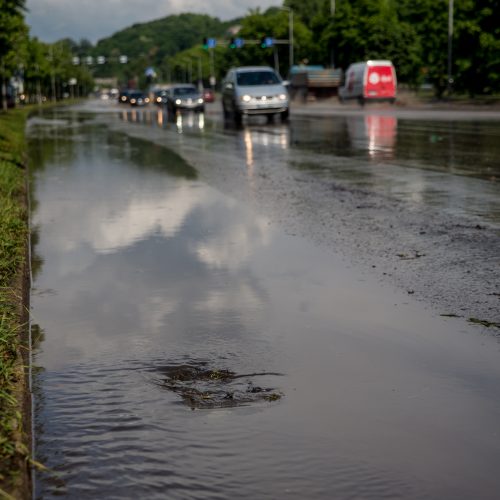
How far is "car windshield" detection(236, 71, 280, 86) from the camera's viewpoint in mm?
37156

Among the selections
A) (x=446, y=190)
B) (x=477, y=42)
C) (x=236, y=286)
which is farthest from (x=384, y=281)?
(x=477, y=42)

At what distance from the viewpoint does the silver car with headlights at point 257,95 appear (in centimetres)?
3559

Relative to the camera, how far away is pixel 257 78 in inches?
1475

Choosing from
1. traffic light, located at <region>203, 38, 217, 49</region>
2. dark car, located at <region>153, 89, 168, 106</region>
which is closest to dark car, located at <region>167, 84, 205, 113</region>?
dark car, located at <region>153, 89, 168, 106</region>

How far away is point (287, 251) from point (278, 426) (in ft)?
14.0

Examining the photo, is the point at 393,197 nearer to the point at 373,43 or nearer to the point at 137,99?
the point at 373,43

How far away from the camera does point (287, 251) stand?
8.46 meters

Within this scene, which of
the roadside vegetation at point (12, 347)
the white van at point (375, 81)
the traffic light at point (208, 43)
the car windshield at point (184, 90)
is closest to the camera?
the roadside vegetation at point (12, 347)

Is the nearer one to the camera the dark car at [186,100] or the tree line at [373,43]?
the dark car at [186,100]

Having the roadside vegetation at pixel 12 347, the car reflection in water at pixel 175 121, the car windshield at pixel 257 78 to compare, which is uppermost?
the car windshield at pixel 257 78

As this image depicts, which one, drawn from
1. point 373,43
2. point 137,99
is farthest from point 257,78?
point 137,99

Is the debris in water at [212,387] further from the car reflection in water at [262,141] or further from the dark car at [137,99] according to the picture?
the dark car at [137,99]

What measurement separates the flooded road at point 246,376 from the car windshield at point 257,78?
92.0 ft

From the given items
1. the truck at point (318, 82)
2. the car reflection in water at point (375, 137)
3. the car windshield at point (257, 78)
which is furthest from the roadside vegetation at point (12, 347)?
the truck at point (318, 82)
